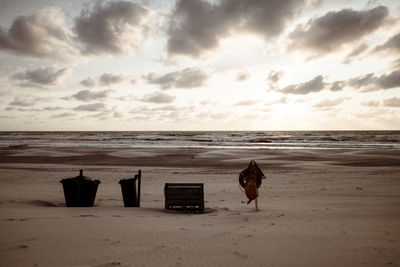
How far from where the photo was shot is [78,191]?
31.1ft

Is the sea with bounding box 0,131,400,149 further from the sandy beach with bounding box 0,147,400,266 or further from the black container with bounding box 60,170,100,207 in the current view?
the black container with bounding box 60,170,100,207

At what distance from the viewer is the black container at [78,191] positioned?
373 inches

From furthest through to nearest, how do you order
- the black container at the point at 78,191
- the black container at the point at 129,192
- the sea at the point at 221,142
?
the sea at the point at 221,142 → the black container at the point at 129,192 → the black container at the point at 78,191

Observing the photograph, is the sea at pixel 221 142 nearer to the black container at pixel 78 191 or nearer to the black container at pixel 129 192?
the black container at pixel 129 192

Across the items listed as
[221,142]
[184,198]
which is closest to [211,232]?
[184,198]

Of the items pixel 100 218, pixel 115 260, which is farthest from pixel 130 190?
pixel 115 260

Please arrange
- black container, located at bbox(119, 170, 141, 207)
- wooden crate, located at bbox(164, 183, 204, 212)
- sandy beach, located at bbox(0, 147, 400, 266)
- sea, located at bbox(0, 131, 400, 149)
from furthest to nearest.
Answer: sea, located at bbox(0, 131, 400, 149), black container, located at bbox(119, 170, 141, 207), wooden crate, located at bbox(164, 183, 204, 212), sandy beach, located at bbox(0, 147, 400, 266)

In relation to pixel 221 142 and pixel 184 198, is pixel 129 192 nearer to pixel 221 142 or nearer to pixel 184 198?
pixel 184 198

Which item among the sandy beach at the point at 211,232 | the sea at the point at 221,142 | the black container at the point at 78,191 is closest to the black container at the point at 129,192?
the sandy beach at the point at 211,232

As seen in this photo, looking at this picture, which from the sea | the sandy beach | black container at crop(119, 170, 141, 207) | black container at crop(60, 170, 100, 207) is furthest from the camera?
the sea

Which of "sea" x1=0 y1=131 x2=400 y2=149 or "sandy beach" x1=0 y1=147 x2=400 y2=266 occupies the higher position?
"sea" x1=0 y1=131 x2=400 y2=149

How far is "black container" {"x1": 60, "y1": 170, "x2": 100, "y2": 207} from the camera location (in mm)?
9469

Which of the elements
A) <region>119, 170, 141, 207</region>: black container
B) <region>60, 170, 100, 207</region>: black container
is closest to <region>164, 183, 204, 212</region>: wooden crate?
<region>119, 170, 141, 207</region>: black container

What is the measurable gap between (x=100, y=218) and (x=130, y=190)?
213 centimetres
